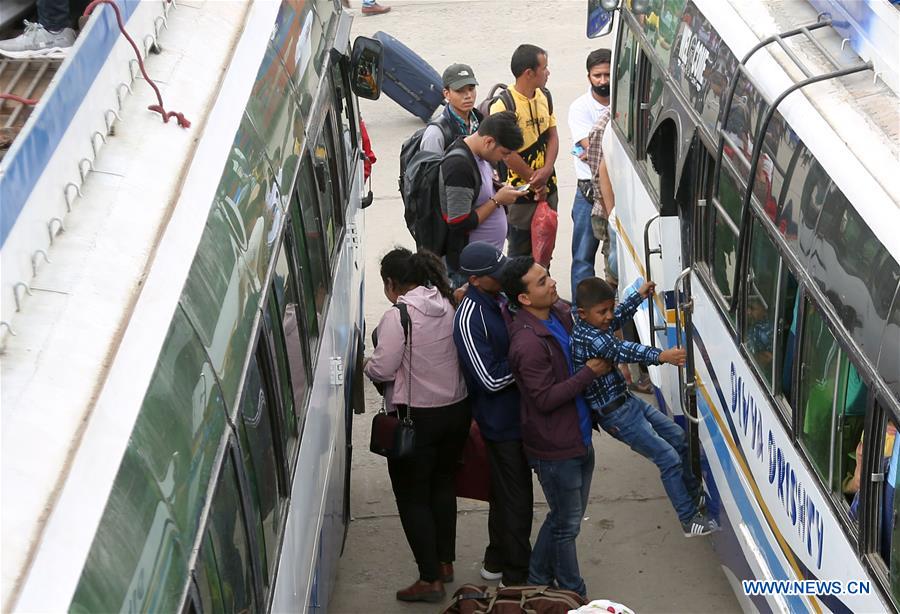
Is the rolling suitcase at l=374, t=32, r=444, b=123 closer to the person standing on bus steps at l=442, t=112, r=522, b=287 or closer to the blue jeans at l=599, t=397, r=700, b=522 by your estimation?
the person standing on bus steps at l=442, t=112, r=522, b=287

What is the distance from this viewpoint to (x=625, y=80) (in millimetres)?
7871

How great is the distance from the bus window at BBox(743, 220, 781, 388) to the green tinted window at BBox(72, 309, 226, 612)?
223 centimetres

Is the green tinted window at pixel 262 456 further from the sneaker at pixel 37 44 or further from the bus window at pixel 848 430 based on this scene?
the bus window at pixel 848 430

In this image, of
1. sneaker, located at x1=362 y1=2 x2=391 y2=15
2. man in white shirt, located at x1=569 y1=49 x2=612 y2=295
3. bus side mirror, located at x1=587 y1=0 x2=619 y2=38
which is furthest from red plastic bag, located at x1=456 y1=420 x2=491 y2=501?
sneaker, located at x1=362 y1=2 x2=391 y2=15

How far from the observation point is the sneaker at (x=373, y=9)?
17.1 metres

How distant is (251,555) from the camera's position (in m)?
3.83

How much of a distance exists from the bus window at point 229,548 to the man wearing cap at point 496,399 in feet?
6.89

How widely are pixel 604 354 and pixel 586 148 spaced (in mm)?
3400

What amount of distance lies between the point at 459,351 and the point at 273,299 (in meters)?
1.42

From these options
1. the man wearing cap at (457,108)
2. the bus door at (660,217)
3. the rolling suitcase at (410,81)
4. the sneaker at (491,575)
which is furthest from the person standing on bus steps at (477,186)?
the rolling suitcase at (410,81)

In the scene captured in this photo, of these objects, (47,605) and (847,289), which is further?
(847,289)

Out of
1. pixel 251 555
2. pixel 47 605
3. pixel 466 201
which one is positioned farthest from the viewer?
pixel 466 201

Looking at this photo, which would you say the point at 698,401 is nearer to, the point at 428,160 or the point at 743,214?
the point at 743,214

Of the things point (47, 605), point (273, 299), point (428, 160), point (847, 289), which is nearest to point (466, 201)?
point (428, 160)
